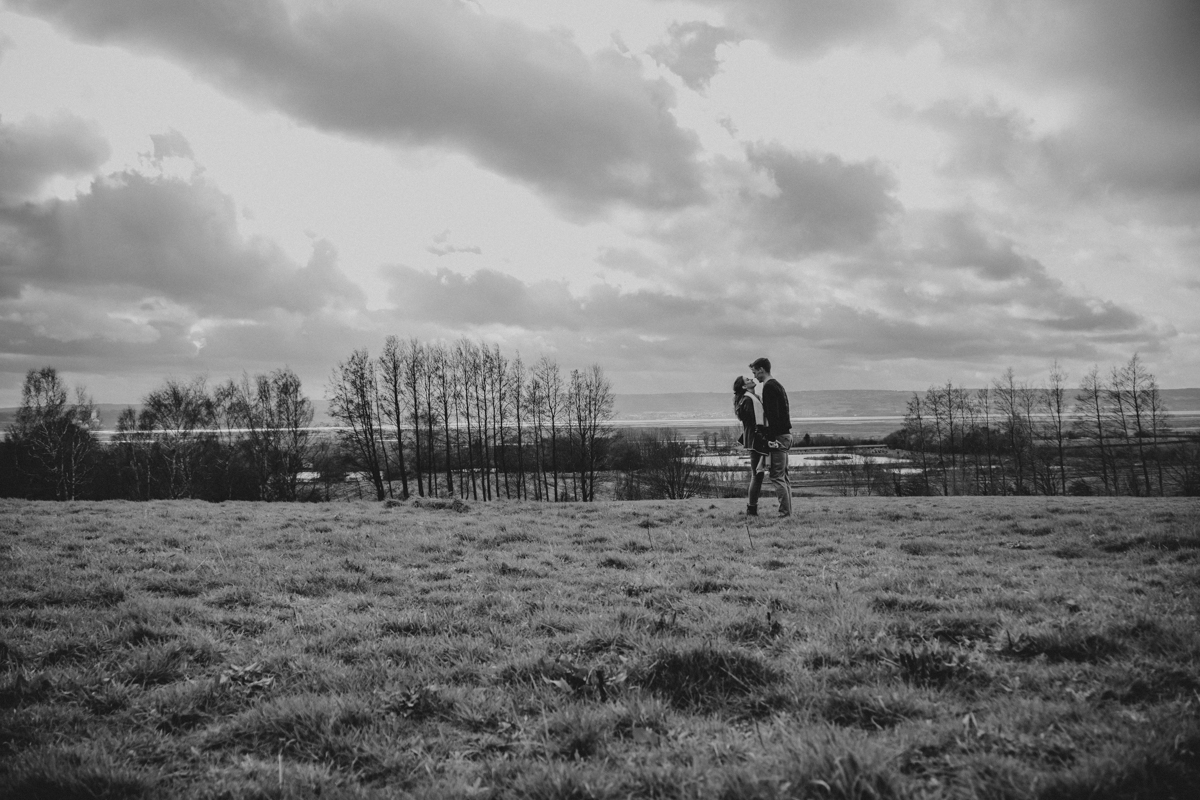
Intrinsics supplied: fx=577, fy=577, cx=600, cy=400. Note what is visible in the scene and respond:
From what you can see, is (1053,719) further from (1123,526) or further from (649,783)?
Result: (1123,526)

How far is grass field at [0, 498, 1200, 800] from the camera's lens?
3.06 metres

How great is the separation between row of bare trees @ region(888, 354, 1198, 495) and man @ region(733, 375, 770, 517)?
62486mm

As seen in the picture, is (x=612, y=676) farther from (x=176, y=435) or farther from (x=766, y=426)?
(x=176, y=435)

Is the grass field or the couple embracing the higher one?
the couple embracing

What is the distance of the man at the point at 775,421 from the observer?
12859 mm

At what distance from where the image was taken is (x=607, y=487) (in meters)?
80.7

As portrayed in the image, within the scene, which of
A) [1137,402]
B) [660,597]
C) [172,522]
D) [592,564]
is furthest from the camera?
[1137,402]

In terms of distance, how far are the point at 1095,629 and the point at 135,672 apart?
775 cm

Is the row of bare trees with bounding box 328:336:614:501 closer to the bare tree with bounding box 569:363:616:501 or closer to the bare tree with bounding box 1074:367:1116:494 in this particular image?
the bare tree with bounding box 569:363:616:501

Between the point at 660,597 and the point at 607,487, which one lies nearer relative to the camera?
the point at 660,597

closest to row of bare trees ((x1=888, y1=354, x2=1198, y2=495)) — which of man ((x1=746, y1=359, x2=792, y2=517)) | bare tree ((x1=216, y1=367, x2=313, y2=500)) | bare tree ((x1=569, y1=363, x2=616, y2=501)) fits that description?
bare tree ((x1=569, y1=363, x2=616, y2=501))

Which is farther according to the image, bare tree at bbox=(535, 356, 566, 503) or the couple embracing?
bare tree at bbox=(535, 356, 566, 503)

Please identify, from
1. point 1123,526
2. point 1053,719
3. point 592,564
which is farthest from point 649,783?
point 1123,526

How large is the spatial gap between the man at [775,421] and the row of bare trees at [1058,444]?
204 ft
